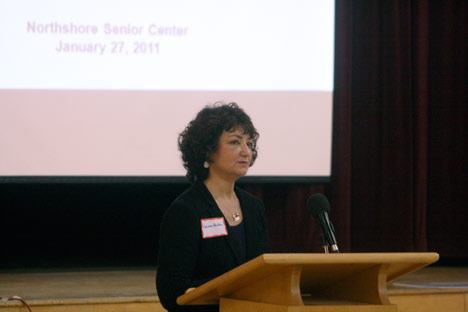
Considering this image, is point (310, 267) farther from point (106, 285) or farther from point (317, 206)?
point (106, 285)

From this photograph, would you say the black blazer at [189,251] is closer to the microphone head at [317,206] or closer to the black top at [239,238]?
the black top at [239,238]

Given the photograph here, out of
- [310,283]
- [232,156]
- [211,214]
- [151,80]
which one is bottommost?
[310,283]

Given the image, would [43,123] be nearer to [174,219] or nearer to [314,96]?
[314,96]

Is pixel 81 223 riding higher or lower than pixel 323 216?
lower

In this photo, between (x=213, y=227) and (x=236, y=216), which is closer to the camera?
(x=213, y=227)

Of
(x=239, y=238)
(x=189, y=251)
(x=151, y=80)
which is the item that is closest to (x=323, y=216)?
(x=239, y=238)

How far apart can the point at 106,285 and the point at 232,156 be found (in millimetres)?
1614

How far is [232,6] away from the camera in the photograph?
4109 millimetres

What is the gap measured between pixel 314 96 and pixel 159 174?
893mm

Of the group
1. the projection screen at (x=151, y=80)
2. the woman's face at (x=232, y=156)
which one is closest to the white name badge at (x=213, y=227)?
the woman's face at (x=232, y=156)

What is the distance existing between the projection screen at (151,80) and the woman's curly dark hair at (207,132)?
1.77 m

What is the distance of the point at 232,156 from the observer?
212cm

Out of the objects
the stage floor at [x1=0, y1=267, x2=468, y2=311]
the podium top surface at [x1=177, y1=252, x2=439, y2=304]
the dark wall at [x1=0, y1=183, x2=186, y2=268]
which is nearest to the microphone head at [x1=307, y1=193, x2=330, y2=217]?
the podium top surface at [x1=177, y1=252, x2=439, y2=304]

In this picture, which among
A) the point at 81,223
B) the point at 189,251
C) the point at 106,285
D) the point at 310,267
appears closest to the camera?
the point at 310,267
